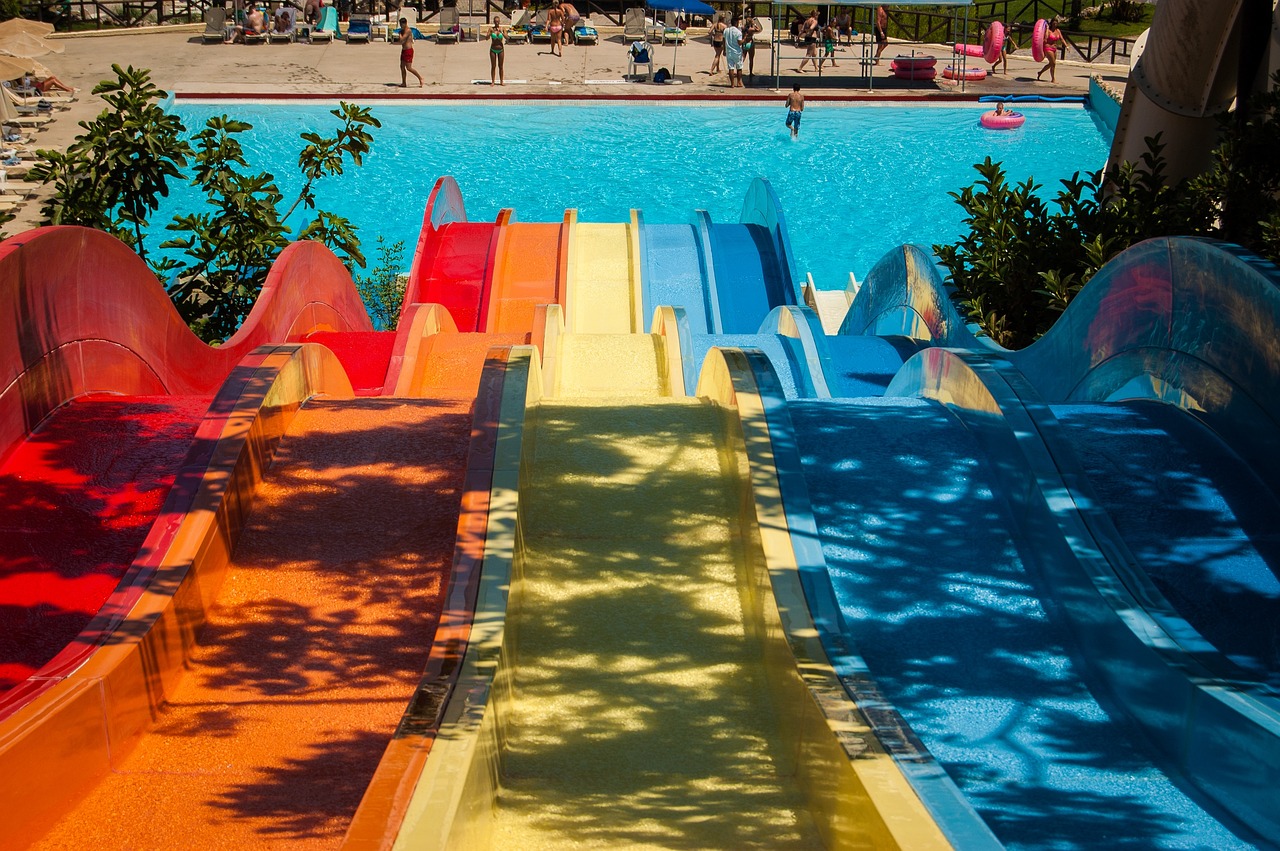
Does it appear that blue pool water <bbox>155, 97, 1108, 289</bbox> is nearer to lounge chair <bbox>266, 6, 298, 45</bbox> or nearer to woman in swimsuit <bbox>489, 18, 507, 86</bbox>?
woman in swimsuit <bbox>489, 18, 507, 86</bbox>

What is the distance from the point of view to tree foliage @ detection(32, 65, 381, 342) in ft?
34.2

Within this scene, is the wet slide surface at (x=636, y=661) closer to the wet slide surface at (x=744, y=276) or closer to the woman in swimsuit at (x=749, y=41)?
the wet slide surface at (x=744, y=276)

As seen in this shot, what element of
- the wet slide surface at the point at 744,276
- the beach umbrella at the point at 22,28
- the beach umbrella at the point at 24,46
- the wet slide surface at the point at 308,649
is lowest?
the wet slide surface at the point at 308,649

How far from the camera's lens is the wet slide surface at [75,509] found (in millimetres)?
5492

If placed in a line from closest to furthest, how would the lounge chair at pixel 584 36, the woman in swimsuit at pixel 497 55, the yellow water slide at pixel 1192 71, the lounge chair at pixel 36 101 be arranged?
the yellow water slide at pixel 1192 71
the lounge chair at pixel 36 101
the woman in swimsuit at pixel 497 55
the lounge chair at pixel 584 36

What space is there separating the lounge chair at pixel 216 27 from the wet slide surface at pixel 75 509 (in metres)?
27.9

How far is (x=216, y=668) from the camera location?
5.43 metres

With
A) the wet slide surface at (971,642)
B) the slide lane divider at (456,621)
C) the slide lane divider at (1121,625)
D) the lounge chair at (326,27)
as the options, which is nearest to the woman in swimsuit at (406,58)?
the lounge chair at (326,27)

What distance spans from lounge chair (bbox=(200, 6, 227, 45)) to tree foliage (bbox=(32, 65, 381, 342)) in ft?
73.2

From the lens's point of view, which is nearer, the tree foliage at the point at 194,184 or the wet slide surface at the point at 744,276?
the tree foliage at the point at 194,184

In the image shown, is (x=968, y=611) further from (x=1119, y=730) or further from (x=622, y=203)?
(x=622, y=203)

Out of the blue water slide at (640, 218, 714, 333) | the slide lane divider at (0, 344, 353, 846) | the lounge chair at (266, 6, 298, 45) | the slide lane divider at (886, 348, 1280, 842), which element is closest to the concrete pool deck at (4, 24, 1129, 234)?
the lounge chair at (266, 6, 298, 45)

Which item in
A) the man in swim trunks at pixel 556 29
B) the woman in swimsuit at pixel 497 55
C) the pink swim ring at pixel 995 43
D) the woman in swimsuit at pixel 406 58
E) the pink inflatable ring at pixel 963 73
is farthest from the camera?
the man in swim trunks at pixel 556 29

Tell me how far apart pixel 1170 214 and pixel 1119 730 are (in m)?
5.39
